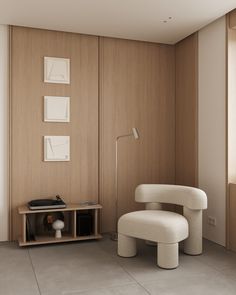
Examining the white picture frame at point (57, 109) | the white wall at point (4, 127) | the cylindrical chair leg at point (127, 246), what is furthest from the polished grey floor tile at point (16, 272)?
the white picture frame at point (57, 109)

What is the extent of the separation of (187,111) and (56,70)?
1761 mm

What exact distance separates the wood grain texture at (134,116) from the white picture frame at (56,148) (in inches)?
18.2

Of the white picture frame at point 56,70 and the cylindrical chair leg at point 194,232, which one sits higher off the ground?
the white picture frame at point 56,70

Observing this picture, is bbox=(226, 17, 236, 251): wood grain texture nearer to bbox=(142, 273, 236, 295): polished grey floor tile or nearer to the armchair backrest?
the armchair backrest

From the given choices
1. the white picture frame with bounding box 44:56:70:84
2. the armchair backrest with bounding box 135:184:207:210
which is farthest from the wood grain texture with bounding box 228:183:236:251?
the white picture frame with bounding box 44:56:70:84

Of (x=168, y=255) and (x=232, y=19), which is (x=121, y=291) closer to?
(x=168, y=255)

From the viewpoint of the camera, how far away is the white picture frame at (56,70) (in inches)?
163

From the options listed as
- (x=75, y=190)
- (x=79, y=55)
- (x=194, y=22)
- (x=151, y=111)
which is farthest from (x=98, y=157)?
(x=194, y=22)

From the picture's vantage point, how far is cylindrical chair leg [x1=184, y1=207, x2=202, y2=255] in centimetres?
355

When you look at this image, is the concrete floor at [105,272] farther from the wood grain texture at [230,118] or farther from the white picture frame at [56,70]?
the white picture frame at [56,70]

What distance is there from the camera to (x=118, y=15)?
3707 millimetres

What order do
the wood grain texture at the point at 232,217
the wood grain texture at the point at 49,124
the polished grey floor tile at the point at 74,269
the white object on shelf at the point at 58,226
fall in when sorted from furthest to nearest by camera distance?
the wood grain texture at the point at 49,124
the white object on shelf at the point at 58,226
the wood grain texture at the point at 232,217
the polished grey floor tile at the point at 74,269

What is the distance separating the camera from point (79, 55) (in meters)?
4.31

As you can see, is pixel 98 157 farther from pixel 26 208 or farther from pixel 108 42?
pixel 108 42
